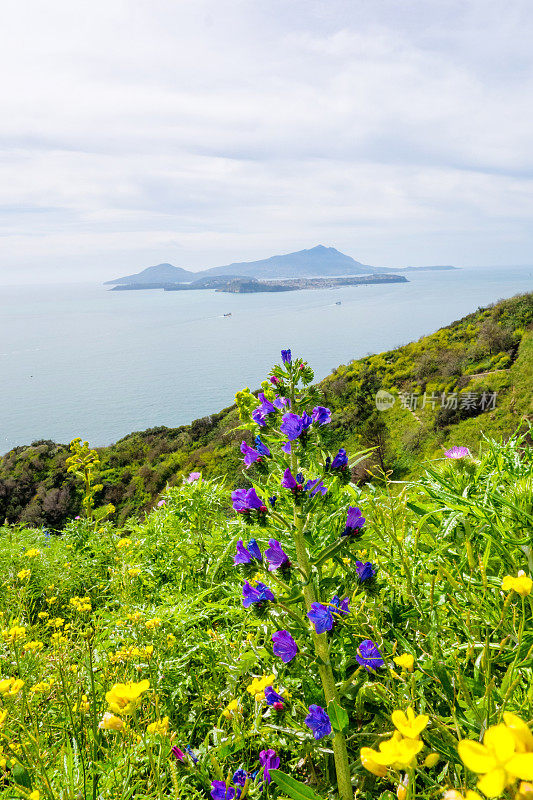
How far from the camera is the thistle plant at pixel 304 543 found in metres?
1.29

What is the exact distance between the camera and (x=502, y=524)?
4.99 ft

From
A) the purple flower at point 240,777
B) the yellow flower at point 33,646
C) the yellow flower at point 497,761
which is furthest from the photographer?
the yellow flower at point 33,646

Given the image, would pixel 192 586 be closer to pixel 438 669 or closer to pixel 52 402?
pixel 438 669

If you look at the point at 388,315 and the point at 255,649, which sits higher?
the point at 388,315

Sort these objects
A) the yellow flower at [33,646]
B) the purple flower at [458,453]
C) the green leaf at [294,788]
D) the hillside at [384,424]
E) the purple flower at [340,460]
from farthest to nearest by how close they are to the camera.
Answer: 1. the hillside at [384,424]
2. the purple flower at [458,453]
3. the yellow flower at [33,646]
4. the purple flower at [340,460]
5. the green leaf at [294,788]

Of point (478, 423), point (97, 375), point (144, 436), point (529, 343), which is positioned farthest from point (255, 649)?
point (97, 375)

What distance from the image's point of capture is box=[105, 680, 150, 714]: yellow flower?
928 mm

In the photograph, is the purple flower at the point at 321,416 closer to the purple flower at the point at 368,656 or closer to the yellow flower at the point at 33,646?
the purple flower at the point at 368,656

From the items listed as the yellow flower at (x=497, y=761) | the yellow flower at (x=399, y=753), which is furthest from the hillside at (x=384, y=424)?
the yellow flower at (x=497, y=761)

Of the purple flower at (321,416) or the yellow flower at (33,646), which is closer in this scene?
the purple flower at (321,416)

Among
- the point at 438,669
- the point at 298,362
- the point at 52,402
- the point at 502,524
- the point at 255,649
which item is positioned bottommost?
the point at 52,402

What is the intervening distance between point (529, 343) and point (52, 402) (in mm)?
62821

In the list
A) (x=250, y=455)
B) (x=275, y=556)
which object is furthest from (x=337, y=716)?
(x=250, y=455)

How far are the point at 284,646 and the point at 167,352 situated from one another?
313 feet
